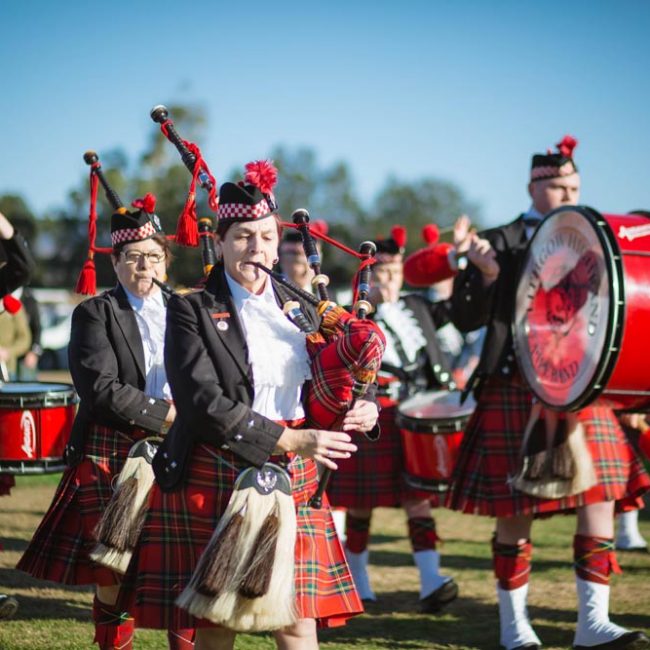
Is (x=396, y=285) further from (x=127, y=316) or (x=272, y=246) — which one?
(x=272, y=246)

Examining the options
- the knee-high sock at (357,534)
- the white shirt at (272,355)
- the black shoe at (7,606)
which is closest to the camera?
the white shirt at (272,355)

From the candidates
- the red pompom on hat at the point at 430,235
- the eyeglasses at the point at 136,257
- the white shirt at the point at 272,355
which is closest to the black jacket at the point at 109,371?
→ the eyeglasses at the point at 136,257

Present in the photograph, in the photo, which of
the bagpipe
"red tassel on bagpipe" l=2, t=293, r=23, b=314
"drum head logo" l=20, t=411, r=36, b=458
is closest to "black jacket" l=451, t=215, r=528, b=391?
the bagpipe

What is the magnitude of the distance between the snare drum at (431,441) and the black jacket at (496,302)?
47 cm

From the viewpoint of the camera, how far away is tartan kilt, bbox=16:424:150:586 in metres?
3.93

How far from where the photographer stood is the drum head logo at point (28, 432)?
505 centimetres

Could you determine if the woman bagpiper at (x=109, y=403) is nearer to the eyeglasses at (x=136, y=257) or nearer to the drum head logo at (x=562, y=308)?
the eyeglasses at (x=136, y=257)

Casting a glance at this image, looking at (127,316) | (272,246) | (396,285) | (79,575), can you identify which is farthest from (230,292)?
(396,285)

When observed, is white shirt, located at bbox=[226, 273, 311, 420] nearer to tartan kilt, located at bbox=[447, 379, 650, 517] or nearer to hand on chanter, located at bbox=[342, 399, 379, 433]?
hand on chanter, located at bbox=[342, 399, 379, 433]

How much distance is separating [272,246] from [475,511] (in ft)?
6.67

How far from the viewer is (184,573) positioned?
291 cm

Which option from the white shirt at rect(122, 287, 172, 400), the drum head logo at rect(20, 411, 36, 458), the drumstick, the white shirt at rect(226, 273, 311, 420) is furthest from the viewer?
the drum head logo at rect(20, 411, 36, 458)

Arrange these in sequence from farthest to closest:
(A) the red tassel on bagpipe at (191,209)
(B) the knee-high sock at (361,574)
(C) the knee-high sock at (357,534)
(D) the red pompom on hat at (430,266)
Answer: (C) the knee-high sock at (357,534)
(B) the knee-high sock at (361,574)
(D) the red pompom on hat at (430,266)
(A) the red tassel on bagpipe at (191,209)

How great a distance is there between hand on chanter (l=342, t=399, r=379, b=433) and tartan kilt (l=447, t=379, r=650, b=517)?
160 centimetres
